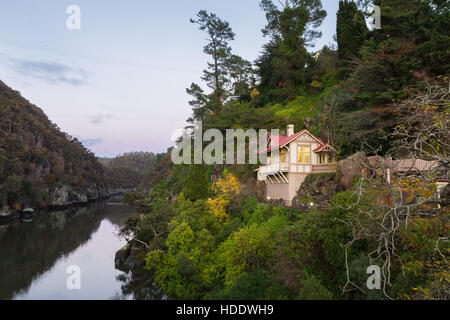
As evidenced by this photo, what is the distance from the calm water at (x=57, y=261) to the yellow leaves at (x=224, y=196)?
31.5ft

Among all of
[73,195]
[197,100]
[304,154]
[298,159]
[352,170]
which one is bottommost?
[73,195]

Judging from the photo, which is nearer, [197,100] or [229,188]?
[229,188]

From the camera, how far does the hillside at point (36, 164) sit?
202 ft

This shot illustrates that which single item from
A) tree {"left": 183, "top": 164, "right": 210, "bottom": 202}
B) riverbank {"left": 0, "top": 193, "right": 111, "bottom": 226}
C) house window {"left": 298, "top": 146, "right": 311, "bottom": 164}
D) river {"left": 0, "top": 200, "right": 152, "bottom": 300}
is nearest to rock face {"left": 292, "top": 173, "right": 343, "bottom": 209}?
house window {"left": 298, "top": 146, "right": 311, "bottom": 164}

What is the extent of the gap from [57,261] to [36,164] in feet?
192

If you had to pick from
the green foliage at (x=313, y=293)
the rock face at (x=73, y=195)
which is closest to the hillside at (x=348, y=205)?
the green foliage at (x=313, y=293)

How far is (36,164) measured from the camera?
7725 centimetres

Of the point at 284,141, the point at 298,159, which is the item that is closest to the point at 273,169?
the point at 298,159

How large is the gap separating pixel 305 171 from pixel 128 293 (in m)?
17.3

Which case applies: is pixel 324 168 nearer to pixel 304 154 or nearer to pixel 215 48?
pixel 304 154

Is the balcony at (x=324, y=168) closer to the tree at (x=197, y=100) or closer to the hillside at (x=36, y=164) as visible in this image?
the tree at (x=197, y=100)
